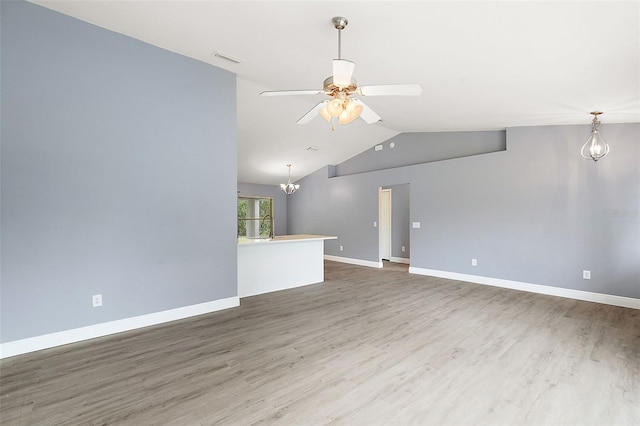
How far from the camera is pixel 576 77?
2928 mm

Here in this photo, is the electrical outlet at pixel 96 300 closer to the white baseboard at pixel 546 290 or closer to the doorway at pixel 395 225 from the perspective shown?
the white baseboard at pixel 546 290

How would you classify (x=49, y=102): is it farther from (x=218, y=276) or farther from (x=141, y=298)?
(x=218, y=276)

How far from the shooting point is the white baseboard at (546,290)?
4156 millimetres

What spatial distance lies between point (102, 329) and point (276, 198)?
279 inches

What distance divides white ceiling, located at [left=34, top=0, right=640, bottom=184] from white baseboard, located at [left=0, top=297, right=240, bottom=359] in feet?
9.99

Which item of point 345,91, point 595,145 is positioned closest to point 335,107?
point 345,91

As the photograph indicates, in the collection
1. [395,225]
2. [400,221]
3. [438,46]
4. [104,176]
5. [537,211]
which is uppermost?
[438,46]

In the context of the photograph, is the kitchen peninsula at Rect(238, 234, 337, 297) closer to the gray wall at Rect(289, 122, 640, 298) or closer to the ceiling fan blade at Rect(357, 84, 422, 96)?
the gray wall at Rect(289, 122, 640, 298)

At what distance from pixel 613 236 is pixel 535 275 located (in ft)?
3.76

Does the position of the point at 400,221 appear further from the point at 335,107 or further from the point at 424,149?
the point at 335,107

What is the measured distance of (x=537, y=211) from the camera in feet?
16.0

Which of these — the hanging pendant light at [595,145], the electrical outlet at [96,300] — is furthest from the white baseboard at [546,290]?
the electrical outlet at [96,300]

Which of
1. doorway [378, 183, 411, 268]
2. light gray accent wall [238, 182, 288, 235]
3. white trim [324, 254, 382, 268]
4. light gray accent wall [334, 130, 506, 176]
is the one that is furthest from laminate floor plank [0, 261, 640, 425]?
light gray accent wall [238, 182, 288, 235]

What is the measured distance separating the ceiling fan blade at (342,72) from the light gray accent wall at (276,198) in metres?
7.40
